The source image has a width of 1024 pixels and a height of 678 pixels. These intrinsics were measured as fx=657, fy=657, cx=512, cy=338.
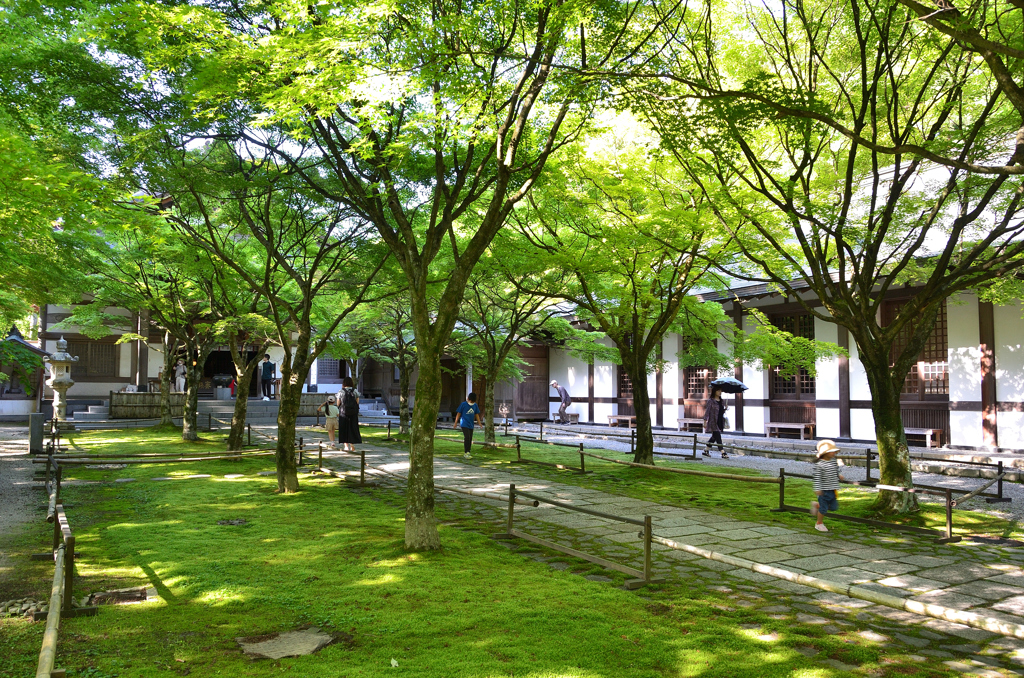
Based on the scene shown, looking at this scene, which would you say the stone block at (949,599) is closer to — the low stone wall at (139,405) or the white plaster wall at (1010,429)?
the white plaster wall at (1010,429)

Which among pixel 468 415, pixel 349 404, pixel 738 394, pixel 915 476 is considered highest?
pixel 738 394

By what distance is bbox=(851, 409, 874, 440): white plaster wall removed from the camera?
19156 mm

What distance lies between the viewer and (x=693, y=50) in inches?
372

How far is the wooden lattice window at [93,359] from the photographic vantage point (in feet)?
94.8

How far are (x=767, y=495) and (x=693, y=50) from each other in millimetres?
7736

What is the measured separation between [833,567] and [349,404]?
12274 millimetres

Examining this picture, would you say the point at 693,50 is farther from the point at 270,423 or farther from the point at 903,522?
the point at 270,423

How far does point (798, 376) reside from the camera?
69.9 ft

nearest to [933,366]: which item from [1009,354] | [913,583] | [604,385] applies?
[1009,354]

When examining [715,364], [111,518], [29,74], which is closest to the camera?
[29,74]

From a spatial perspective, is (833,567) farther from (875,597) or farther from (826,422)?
(826,422)

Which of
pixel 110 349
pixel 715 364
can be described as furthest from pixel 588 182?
pixel 110 349

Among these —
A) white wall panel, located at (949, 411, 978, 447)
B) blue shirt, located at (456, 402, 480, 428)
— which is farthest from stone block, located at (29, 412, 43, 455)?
white wall panel, located at (949, 411, 978, 447)

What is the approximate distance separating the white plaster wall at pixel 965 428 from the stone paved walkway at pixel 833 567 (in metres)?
10.4
